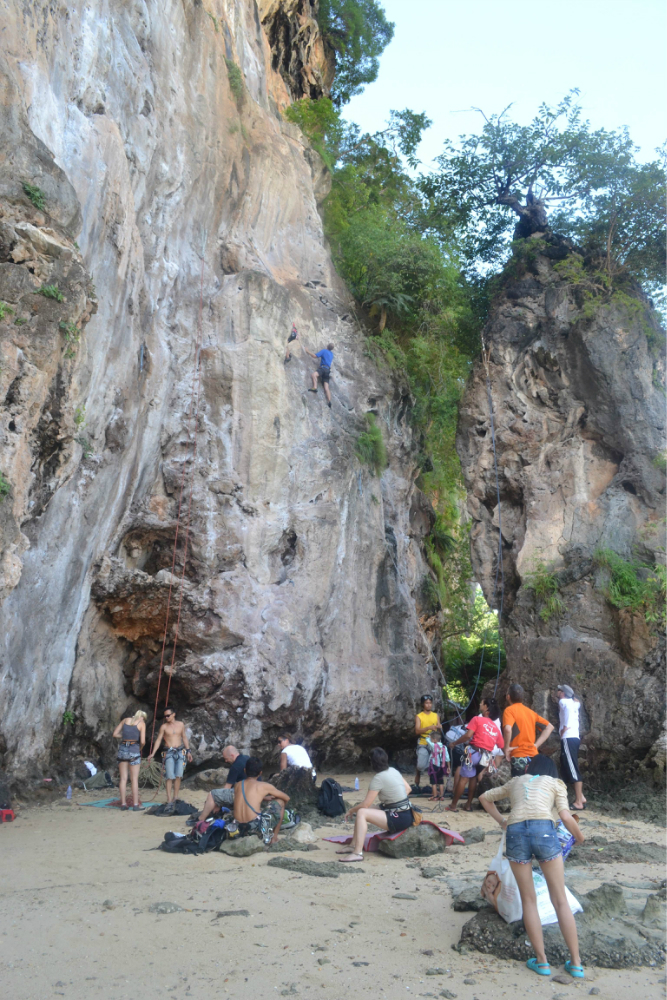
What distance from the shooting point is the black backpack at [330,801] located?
883 centimetres

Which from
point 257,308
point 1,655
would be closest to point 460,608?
point 257,308

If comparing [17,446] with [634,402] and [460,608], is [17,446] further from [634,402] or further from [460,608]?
[460,608]

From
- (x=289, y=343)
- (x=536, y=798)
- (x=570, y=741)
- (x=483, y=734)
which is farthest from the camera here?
(x=289, y=343)

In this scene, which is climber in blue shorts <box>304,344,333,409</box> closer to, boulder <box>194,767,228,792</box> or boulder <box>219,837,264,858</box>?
boulder <box>194,767,228,792</box>

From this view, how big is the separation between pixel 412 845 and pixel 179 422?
26.9 feet

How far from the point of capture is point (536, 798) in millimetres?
4266

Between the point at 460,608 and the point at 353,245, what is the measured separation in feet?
35.3

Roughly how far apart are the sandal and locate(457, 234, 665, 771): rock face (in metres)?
7.21

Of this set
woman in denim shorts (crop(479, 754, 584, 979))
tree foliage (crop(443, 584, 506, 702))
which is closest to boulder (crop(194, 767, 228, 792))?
woman in denim shorts (crop(479, 754, 584, 979))

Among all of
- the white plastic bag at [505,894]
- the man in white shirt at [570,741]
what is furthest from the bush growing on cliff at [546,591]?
the white plastic bag at [505,894]

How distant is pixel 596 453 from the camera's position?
14180 mm

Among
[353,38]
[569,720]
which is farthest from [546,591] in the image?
[353,38]

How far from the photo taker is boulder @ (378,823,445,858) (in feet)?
22.2

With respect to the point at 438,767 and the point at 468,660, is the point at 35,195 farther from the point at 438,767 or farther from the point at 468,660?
the point at 468,660
